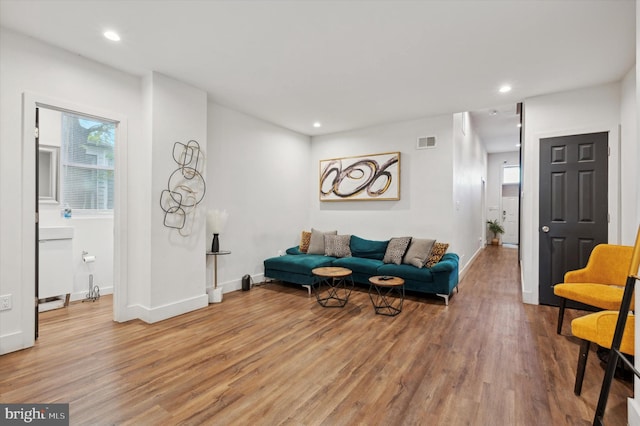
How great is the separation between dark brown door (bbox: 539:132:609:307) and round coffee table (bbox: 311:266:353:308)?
2.58 metres

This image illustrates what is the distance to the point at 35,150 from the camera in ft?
8.88

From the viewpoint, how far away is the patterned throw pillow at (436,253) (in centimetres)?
431

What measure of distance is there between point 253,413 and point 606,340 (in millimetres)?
2254

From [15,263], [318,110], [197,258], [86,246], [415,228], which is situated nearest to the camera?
[15,263]

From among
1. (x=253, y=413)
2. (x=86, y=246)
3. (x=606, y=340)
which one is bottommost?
(x=253, y=413)

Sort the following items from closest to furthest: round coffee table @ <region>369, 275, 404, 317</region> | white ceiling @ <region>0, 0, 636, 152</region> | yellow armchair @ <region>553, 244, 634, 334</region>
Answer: white ceiling @ <region>0, 0, 636, 152</region>, yellow armchair @ <region>553, 244, 634, 334</region>, round coffee table @ <region>369, 275, 404, 317</region>

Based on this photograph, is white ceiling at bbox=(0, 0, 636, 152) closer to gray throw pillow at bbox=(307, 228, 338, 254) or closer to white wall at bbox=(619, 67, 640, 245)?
white wall at bbox=(619, 67, 640, 245)

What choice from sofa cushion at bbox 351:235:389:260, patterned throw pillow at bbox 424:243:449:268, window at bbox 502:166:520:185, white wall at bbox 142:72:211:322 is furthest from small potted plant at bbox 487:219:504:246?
white wall at bbox 142:72:211:322

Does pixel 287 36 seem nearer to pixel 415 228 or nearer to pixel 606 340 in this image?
pixel 606 340

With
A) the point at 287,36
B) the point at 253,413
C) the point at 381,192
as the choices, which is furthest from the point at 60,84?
the point at 381,192

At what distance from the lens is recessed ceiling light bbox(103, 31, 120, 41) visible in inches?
102

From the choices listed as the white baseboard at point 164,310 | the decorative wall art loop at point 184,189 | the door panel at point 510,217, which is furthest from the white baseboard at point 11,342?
the door panel at point 510,217

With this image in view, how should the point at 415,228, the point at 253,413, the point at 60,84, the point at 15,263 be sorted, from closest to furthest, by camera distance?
the point at 253,413
the point at 15,263
the point at 60,84
the point at 415,228

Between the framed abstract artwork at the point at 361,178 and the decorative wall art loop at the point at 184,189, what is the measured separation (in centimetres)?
260
